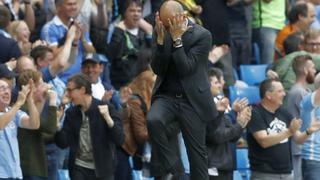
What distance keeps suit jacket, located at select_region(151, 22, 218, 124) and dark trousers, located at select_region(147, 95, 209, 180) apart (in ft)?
0.30

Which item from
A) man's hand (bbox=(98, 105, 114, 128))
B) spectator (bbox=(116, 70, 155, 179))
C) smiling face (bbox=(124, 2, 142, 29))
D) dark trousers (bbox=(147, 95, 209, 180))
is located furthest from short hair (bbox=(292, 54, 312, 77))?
dark trousers (bbox=(147, 95, 209, 180))

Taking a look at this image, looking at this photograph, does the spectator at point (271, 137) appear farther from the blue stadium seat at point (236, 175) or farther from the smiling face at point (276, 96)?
the blue stadium seat at point (236, 175)

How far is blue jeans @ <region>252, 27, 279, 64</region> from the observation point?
652 inches

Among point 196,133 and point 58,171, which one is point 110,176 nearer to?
point 58,171

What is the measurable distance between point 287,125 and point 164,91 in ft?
9.58

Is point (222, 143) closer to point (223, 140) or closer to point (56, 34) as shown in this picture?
point (223, 140)

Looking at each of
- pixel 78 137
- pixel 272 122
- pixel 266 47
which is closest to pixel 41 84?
pixel 78 137

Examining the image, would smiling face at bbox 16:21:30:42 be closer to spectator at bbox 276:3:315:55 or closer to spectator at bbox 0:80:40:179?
spectator at bbox 0:80:40:179

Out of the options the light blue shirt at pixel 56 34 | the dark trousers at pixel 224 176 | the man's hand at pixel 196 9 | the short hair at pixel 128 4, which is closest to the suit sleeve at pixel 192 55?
the dark trousers at pixel 224 176

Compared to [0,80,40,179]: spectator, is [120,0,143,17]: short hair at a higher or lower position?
higher

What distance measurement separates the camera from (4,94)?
11.0m

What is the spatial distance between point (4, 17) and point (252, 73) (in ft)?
14.7

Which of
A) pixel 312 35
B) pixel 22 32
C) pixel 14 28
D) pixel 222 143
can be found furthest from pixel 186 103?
pixel 312 35

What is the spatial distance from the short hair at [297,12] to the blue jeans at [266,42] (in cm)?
50
